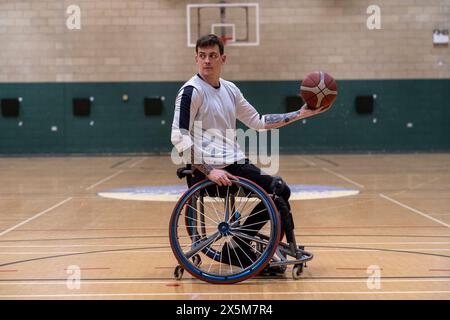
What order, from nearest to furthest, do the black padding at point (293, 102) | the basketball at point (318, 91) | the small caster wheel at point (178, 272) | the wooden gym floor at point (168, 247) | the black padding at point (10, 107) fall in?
the wooden gym floor at point (168, 247)
the small caster wheel at point (178, 272)
the basketball at point (318, 91)
the black padding at point (293, 102)
the black padding at point (10, 107)

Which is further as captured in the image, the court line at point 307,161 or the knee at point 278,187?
the court line at point 307,161

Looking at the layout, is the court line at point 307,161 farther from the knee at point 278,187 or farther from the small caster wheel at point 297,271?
the knee at point 278,187

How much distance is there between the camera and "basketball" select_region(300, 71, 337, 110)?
6004 millimetres

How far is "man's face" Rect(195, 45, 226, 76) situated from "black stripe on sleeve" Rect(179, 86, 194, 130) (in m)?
0.21

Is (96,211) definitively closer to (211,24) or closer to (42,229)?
(42,229)

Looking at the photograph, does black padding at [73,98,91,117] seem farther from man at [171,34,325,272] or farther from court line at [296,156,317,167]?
man at [171,34,325,272]

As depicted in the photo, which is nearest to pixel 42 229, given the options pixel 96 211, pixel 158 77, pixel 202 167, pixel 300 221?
pixel 96 211

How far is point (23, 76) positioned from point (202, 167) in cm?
1817

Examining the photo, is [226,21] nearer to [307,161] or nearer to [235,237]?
[307,161]

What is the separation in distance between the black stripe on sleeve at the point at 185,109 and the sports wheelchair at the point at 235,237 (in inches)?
13.7

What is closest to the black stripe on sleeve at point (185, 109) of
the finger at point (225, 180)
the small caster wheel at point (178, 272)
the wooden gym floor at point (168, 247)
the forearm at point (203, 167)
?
the forearm at point (203, 167)

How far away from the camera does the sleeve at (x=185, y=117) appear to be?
5.72 m

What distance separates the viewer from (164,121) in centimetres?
2317

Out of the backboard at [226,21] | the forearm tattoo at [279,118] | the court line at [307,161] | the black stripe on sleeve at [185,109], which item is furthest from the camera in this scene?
the backboard at [226,21]
